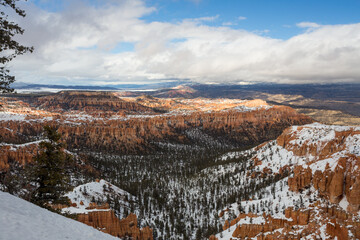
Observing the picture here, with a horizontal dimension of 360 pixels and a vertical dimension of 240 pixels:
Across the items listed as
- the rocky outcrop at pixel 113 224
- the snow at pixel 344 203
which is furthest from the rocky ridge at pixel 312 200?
the rocky outcrop at pixel 113 224

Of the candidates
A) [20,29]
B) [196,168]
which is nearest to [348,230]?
[20,29]

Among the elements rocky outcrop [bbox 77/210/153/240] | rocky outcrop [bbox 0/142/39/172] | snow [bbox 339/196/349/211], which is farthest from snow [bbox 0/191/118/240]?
rocky outcrop [bbox 0/142/39/172]

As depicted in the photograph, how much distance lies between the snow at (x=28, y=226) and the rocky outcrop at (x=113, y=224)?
2595 cm

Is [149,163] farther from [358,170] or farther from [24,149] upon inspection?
[358,170]

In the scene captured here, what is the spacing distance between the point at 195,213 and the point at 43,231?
214 ft

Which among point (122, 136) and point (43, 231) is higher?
point (43, 231)

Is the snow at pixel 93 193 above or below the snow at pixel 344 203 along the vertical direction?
below

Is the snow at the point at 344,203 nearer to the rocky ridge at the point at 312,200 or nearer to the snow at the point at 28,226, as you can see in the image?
the rocky ridge at the point at 312,200

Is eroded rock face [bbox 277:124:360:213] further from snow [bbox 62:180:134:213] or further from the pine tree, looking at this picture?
the pine tree

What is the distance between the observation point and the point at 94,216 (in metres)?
41.0

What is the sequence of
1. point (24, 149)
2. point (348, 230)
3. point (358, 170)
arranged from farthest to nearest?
point (24, 149), point (358, 170), point (348, 230)

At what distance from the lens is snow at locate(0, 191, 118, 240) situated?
10.9 meters

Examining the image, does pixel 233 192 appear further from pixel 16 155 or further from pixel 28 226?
pixel 16 155

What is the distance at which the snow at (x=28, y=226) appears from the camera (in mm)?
10855
